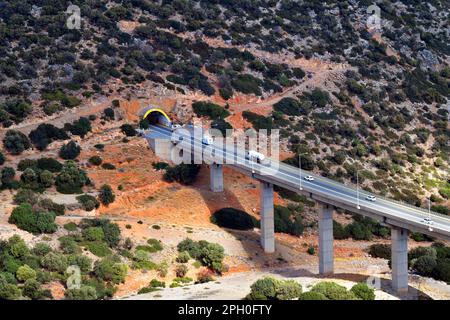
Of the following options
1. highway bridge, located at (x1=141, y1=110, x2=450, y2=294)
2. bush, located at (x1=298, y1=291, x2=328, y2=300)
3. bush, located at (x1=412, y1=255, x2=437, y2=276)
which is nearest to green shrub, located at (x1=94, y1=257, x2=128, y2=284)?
bush, located at (x1=298, y1=291, x2=328, y2=300)

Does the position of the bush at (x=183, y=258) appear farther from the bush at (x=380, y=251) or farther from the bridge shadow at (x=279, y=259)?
the bush at (x=380, y=251)

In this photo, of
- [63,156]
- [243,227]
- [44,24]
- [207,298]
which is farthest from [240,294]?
[44,24]

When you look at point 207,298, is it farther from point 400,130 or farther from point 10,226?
point 400,130

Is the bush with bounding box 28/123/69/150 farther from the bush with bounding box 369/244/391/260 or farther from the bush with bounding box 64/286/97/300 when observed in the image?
the bush with bounding box 369/244/391/260

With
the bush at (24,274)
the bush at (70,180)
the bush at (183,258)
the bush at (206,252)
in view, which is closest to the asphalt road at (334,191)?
the bush at (206,252)

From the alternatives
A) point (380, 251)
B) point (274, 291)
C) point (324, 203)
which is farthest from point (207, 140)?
point (274, 291)

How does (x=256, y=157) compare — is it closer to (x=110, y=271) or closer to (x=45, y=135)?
(x=110, y=271)
